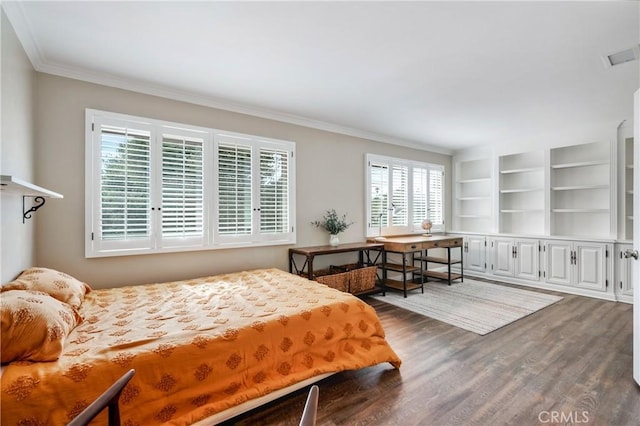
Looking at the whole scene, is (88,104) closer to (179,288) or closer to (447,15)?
(179,288)

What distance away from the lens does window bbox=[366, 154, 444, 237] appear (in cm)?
489

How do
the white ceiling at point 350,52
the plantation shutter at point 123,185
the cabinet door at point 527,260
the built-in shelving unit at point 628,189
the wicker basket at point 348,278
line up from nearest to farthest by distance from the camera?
the white ceiling at point 350,52 → the plantation shutter at point 123,185 → the wicker basket at point 348,278 → the built-in shelving unit at point 628,189 → the cabinet door at point 527,260

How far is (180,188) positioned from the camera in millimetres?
3129

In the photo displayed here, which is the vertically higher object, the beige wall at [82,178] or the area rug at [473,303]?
the beige wall at [82,178]

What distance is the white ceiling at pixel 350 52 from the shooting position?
1.90 metres

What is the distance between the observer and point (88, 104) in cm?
273

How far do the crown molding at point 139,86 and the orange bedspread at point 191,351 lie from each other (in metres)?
1.94

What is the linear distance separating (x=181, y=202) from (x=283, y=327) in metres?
1.89

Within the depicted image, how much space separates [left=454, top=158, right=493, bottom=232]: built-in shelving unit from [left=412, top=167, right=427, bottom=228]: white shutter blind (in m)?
0.95

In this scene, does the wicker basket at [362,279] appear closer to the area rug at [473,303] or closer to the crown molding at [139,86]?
the area rug at [473,303]

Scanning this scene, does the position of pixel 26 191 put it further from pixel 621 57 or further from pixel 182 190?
pixel 621 57

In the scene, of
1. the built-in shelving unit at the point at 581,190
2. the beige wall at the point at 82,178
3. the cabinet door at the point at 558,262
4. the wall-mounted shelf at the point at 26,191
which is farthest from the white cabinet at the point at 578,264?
the wall-mounted shelf at the point at 26,191

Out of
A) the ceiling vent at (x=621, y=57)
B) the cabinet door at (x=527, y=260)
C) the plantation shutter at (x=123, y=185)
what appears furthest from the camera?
the cabinet door at (x=527, y=260)

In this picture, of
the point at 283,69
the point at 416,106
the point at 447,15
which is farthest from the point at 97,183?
the point at 416,106
